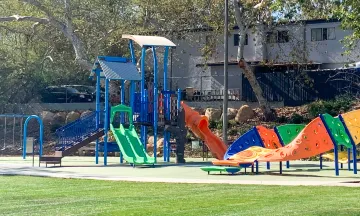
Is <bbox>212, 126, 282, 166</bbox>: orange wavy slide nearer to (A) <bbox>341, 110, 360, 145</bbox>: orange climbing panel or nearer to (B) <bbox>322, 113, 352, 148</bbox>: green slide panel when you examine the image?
(B) <bbox>322, 113, 352, 148</bbox>: green slide panel

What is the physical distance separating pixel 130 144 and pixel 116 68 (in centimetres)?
355

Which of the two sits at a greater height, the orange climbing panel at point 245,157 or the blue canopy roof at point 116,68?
the blue canopy roof at point 116,68

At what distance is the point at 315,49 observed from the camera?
53.9m

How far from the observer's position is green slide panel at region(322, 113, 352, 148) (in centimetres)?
2452

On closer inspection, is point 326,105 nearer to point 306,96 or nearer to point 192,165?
point 306,96

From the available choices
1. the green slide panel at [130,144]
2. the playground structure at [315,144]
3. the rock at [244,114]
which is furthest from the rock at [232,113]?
the playground structure at [315,144]

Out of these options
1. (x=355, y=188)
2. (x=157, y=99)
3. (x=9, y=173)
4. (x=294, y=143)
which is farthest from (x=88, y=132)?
(x=355, y=188)

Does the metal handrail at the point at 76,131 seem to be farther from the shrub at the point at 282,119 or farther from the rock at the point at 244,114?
the shrub at the point at 282,119

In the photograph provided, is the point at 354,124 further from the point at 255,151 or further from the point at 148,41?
the point at 148,41

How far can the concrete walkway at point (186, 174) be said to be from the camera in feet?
73.7

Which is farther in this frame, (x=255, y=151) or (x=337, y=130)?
(x=255, y=151)

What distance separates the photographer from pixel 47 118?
48.8 m

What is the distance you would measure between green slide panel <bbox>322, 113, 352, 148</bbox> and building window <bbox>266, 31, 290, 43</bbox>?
25578 millimetres

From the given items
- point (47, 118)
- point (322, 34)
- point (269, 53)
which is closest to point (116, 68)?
point (47, 118)
